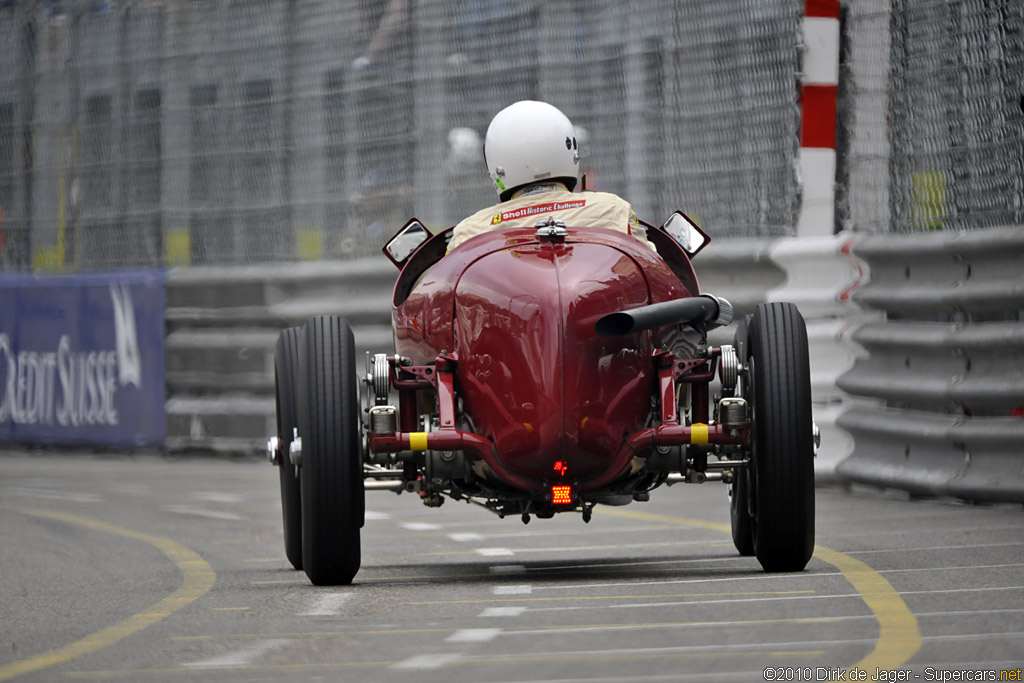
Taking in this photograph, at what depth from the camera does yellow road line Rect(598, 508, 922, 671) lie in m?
4.43

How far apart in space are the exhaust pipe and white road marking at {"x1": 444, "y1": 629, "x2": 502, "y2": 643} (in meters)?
1.30

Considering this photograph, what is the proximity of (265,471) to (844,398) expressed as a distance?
4271mm

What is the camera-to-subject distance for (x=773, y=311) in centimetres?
666

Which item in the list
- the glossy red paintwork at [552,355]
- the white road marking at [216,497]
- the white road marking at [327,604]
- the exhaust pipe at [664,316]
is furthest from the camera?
the white road marking at [216,497]

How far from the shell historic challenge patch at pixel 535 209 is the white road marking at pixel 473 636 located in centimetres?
251

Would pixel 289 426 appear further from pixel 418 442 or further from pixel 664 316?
pixel 664 316

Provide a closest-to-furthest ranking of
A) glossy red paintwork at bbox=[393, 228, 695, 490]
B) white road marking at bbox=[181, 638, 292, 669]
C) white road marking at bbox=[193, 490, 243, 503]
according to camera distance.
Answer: white road marking at bbox=[181, 638, 292, 669], glossy red paintwork at bbox=[393, 228, 695, 490], white road marking at bbox=[193, 490, 243, 503]

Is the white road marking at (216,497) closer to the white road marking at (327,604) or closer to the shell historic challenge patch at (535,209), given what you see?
the shell historic challenge patch at (535,209)

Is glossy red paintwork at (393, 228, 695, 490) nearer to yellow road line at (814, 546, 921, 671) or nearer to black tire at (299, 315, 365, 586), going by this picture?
black tire at (299, 315, 365, 586)

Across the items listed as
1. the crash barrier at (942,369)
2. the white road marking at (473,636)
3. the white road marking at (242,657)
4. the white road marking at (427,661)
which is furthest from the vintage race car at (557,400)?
the crash barrier at (942,369)

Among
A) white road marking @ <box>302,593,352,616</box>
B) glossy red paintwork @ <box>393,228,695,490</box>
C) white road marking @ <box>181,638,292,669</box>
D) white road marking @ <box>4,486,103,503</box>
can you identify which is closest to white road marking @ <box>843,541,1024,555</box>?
glossy red paintwork @ <box>393,228,695,490</box>

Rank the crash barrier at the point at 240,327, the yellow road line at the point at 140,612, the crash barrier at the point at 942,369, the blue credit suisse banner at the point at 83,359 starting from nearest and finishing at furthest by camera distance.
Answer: the yellow road line at the point at 140,612 < the crash barrier at the point at 942,369 < the crash barrier at the point at 240,327 < the blue credit suisse banner at the point at 83,359

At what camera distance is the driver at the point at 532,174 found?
24.1 ft

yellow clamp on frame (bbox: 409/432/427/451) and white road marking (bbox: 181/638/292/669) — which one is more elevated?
yellow clamp on frame (bbox: 409/432/427/451)
